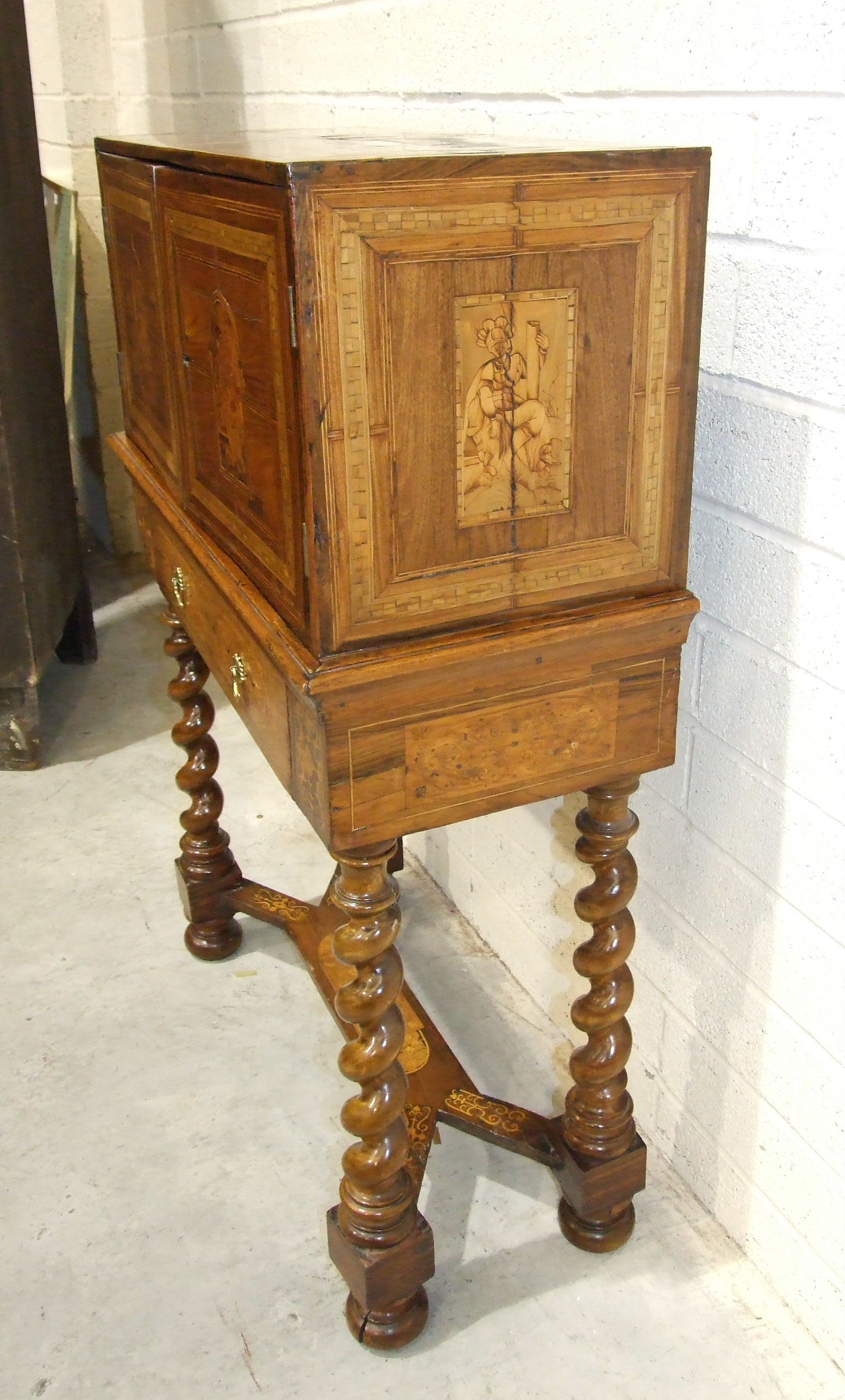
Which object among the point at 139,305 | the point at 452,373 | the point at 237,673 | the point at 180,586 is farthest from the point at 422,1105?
the point at 139,305

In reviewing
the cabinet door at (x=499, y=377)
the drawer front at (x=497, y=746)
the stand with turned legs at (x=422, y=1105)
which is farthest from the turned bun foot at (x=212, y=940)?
the cabinet door at (x=499, y=377)

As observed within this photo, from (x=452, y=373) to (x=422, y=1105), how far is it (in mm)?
1106

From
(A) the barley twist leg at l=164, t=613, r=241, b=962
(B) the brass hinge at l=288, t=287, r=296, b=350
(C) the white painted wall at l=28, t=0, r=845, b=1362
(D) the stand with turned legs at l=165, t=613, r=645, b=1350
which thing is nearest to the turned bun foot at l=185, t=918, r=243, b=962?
(A) the barley twist leg at l=164, t=613, r=241, b=962

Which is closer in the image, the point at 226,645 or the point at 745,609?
the point at 745,609

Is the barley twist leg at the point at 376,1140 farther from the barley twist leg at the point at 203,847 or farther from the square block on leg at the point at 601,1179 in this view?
the barley twist leg at the point at 203,847

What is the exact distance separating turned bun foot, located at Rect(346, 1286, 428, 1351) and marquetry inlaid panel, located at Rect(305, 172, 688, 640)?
0.92 m

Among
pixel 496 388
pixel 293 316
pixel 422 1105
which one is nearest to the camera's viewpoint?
pixel 293 316

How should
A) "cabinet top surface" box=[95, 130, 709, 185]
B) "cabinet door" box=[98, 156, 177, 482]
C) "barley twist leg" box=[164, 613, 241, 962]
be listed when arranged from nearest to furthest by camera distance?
"cabinet top surface" box=[95, 130, 709, 185], "cabinet door" box=[98, 156, 177, 482], "barley twist leg" box=[164, 613, 241, 962]

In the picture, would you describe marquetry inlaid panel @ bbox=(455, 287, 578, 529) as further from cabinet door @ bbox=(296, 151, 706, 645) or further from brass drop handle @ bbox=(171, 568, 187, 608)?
brass drop handle @ bbox=(171, 568, 187, 608)

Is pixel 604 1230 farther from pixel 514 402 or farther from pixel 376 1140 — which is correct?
pixel 514 402

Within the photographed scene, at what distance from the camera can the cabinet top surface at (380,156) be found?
1.05 metres

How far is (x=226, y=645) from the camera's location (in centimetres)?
162

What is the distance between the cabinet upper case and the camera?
1.08 meters

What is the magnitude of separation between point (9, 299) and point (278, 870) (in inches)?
58.0
